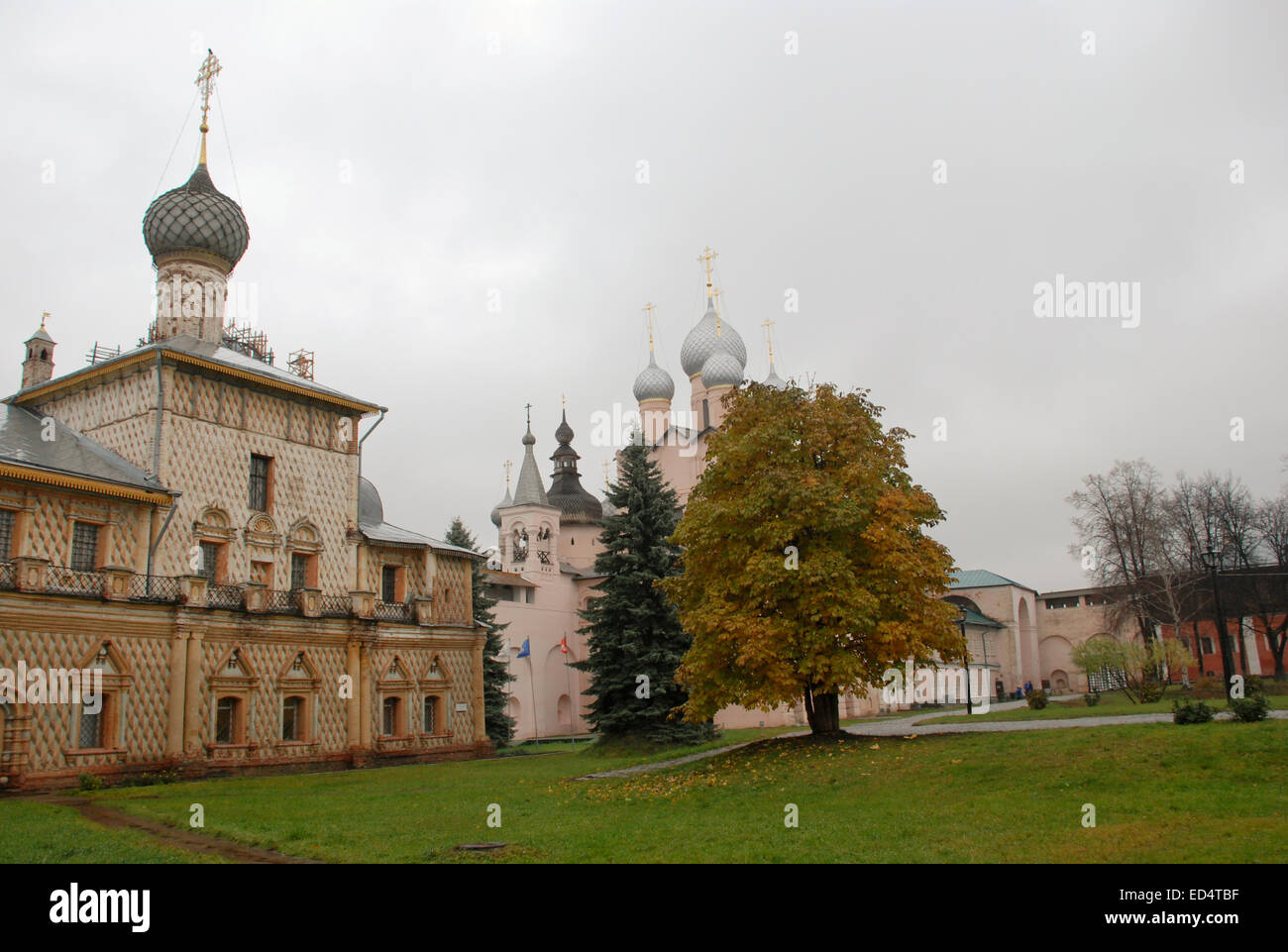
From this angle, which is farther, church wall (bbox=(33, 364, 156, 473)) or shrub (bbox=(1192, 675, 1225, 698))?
shrub (bbox=(1192, 675, 1225, 698))

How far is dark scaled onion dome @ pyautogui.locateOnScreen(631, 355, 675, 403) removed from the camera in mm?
64562

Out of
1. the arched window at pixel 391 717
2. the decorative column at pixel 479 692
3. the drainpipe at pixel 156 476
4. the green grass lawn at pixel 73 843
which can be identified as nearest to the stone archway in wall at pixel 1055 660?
the decorative column at pixel 479 692

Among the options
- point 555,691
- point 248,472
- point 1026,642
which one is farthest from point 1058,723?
point 1026,642

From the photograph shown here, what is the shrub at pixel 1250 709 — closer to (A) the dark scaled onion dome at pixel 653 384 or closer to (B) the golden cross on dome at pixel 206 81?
(B) the golden cross on dome at pixel 206 81

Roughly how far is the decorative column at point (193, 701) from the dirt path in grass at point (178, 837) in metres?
5.64

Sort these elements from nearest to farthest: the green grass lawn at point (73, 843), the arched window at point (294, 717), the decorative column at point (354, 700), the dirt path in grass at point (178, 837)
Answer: the green grass lawn at point (73, 843)
the dirt path in grass at point (178, 837)
the arched window at point (294, 717)
the decorative column at point (354, 700)

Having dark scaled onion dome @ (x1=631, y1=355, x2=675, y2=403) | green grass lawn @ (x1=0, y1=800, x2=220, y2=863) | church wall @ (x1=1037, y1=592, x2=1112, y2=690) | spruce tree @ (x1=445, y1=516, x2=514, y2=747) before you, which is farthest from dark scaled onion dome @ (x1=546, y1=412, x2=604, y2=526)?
green grass lawn @ (x1=0, y1=800, x2=220, y2=863)

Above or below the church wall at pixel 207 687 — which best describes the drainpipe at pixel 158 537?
above

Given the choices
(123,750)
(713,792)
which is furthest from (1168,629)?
(123,750)

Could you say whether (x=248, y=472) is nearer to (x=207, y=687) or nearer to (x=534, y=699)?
(x=207, y=687)

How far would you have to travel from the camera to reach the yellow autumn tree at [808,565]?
779 inches

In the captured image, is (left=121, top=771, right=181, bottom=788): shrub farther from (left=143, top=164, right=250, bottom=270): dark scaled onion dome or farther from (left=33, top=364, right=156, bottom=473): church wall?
(left=143, top=164, right=250, bottom=270): dark scaled onion dome

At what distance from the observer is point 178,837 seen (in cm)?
1363

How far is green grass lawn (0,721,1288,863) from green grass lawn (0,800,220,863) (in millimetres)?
107
